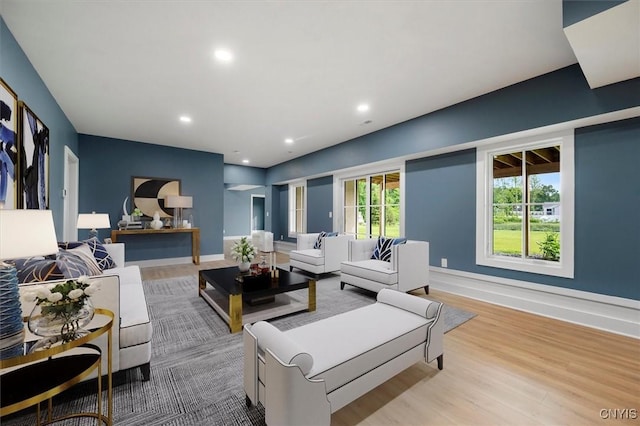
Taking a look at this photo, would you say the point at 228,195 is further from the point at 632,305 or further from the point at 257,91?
the point at 632,305

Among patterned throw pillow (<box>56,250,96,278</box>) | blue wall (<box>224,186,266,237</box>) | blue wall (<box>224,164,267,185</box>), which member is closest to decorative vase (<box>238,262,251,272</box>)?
patterned throw pillow (<box>56,250,96,278</box>)

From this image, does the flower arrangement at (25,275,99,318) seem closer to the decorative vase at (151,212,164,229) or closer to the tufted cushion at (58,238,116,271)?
the tufted cushion at (58,238,116,271)

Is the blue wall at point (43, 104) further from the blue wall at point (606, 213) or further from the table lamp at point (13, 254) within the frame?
the blue wall at point (606, 213)

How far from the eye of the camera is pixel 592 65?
228cm

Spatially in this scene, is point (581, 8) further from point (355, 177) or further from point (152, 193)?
point (152, 193)

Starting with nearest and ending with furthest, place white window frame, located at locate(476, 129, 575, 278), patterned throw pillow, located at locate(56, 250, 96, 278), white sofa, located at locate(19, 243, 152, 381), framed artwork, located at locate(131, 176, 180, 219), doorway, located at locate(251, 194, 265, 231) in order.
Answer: white sofa, located at locate(19, 243, 152, 381)
patterned throw pillow, located at locate(56, 250, 96, 278)
white window frame, located at locate(476, 129, 575, 278)
framed artwork, located at locate(131, 176, 180, 219)
doorway, located at locate(251, 194, 265, 231)

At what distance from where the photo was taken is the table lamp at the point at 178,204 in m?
5.71

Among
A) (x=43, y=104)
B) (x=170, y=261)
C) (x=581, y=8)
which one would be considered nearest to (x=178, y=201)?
(x=170, y=261)

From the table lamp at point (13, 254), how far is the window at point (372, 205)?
4.58 m

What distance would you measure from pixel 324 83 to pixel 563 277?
3.50 meters

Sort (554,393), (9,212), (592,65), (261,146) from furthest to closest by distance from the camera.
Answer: (261,146) → (592,65) → (554,393) → (9,212)

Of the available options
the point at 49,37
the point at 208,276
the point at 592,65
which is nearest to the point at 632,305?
the point at 592,65

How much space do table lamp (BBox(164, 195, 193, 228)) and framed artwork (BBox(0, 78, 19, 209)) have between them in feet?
11.6

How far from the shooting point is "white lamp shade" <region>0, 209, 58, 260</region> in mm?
1196
